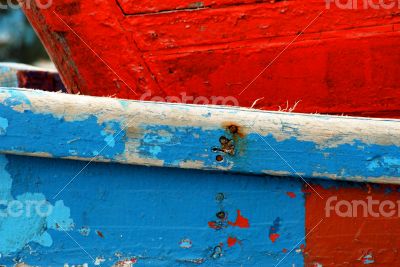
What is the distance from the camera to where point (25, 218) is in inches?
46.1

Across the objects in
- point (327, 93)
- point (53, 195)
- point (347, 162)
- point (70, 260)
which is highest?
point (327, 93)

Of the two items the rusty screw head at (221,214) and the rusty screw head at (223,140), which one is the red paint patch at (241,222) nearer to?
the rusty screw head at (221,214)

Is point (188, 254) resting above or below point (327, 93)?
below

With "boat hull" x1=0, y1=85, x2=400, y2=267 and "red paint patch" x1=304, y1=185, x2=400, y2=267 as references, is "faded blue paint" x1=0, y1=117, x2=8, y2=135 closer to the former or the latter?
"boat hull" x1=0, y1=85, x2=400, y2=267

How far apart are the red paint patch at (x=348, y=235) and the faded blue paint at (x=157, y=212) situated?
33 millimetres

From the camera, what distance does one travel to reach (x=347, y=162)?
1150mm

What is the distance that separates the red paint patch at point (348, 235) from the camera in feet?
3.91

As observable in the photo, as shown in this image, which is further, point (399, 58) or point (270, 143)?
point (399, 58)

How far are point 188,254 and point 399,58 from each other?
76 centimetres

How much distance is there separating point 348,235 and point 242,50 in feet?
1.90

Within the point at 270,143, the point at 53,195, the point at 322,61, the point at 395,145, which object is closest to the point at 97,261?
the point at 53,195

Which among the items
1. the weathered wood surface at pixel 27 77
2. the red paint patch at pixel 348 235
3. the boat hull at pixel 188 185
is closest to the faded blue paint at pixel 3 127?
the boat hull at pixel 188 185

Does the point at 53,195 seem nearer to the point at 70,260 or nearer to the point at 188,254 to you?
the point at 70,260

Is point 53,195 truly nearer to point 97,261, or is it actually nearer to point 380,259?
point 97,261
